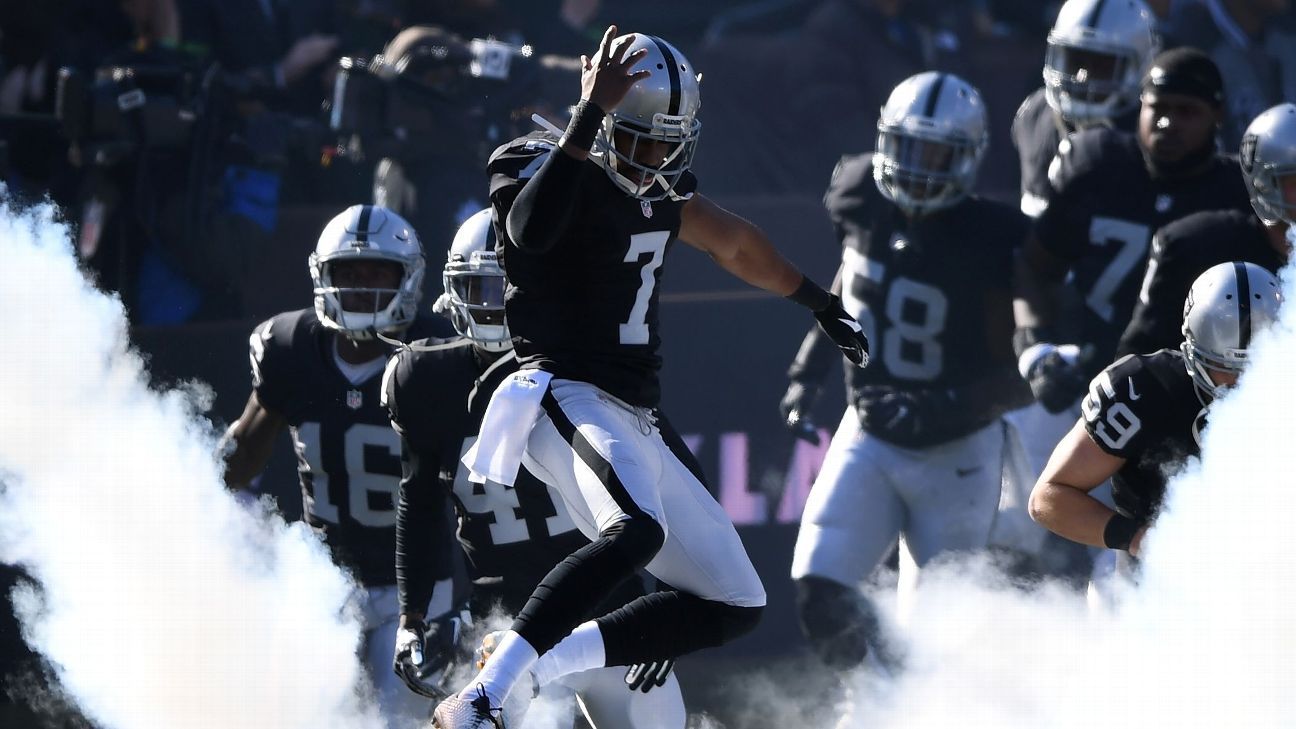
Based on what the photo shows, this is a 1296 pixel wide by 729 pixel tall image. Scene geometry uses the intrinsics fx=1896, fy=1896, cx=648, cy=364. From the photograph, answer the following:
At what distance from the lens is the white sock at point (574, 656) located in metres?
3.55

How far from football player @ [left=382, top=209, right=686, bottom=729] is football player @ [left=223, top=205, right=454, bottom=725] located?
39cm

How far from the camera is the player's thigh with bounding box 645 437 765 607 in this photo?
3.77 meters

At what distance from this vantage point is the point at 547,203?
3.55 metres

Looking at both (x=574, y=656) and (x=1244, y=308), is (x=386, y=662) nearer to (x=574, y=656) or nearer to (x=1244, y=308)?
(x=574, y=656)

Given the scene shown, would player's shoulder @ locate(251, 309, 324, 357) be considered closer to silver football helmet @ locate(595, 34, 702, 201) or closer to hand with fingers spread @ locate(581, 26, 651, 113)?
silver football helmet @ locate(595, 34, 702, 201)

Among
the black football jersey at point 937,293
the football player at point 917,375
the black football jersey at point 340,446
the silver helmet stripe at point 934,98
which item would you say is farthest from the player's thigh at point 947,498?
the black football jersey at point 340,446

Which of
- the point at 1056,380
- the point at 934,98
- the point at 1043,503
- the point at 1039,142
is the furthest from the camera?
the point at 1039,142

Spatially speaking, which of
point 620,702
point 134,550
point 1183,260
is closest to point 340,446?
point 134,550

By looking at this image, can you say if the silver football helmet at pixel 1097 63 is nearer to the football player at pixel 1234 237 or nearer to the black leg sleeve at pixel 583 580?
the football player at pixel 1234 237

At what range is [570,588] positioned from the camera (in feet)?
11.5

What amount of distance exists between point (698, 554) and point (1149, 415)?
1.06 m

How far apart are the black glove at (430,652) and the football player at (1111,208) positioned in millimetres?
1863

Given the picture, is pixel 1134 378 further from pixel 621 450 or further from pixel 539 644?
pixel 539 644

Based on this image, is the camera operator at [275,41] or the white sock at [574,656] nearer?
the white sock at [574,656]
